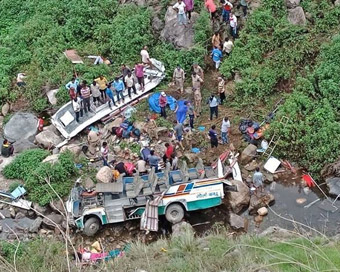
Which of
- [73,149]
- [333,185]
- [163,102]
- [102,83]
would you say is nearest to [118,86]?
[102,83]

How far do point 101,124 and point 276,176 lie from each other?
620 cm

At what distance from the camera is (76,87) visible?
20.6 metres

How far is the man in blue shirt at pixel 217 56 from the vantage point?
2109cm

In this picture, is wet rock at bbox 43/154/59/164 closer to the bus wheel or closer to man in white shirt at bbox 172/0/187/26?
the bus wheel

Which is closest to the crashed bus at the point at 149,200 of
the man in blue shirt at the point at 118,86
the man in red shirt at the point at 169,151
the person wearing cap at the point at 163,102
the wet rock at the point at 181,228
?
the wet rock at the point at 181,228

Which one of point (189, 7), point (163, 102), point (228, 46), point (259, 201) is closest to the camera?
point (259, 201)

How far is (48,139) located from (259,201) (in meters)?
7.38

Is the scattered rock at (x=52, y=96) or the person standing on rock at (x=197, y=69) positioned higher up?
the person standing on rock at (x=197, y=69)

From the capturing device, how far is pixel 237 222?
1680 centimetres

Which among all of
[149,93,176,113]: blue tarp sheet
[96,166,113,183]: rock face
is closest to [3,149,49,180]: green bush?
[96,166,113,183]: rock face

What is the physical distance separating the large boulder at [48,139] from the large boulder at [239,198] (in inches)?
249

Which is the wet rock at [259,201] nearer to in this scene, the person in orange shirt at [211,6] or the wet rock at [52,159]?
the wet rock at [52,159]

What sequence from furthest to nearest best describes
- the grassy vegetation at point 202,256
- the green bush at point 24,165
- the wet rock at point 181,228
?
the green bush at point 24,165 → the wet rock at point 181,228 → the grassy vegetation at point 202,256

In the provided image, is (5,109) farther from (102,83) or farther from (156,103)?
(156,103)
